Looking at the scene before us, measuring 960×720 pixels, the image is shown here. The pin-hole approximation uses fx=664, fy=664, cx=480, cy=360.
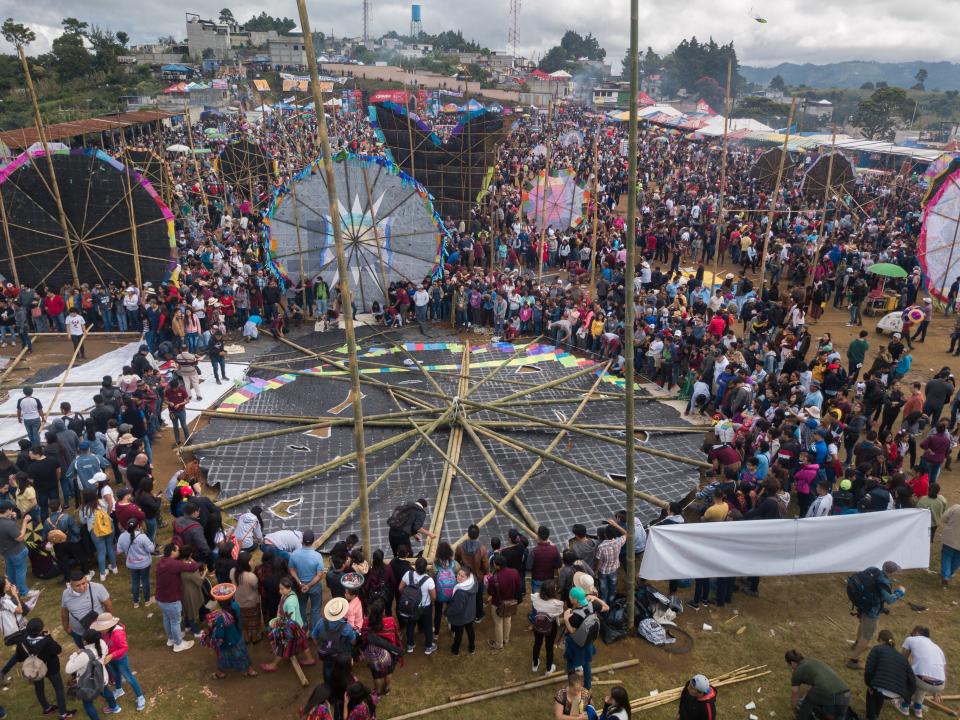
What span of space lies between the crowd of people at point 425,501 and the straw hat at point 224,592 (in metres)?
0.04

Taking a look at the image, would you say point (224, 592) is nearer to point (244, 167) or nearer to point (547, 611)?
point (547, 611)

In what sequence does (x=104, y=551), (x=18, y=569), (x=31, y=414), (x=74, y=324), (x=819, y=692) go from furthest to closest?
(x=74, y=324) < (x=31, y=414) < (x=104, y=551) < (x=18, y=569) < (x=819, y=692)

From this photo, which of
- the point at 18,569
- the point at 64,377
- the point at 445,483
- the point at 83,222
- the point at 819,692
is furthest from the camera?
the point at 83,222

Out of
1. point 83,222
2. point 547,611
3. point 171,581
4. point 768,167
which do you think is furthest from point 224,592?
point 768,167

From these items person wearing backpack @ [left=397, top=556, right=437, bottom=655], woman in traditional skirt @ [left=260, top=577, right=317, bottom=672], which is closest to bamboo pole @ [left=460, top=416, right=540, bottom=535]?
person wearing backpack @ [left=397, top=556, right=437, bottom=655]

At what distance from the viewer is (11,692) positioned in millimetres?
6719

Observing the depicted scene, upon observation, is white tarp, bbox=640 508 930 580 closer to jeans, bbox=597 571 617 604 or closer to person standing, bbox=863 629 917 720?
jeans, bbox=597 571 617 604

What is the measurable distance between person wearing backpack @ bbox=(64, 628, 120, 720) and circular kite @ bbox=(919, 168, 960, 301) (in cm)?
1909

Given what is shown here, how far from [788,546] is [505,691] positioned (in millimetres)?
3762

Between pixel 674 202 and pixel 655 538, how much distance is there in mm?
24204

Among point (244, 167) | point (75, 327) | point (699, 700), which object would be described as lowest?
point (699, 700)

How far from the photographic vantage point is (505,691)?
6863 millimetres

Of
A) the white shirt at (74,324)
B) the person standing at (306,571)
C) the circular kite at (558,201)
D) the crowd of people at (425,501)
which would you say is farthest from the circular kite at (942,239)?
the white shirt at (74,324)

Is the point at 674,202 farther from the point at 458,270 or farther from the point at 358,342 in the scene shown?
the point at 358,342
